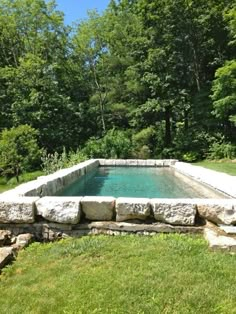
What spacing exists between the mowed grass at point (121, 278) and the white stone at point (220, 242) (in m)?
0.07

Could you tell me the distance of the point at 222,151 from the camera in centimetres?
1374

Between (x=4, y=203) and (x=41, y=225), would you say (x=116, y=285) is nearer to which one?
(x=41, y=225)

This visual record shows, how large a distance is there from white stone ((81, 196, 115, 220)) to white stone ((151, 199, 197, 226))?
45 centimetres

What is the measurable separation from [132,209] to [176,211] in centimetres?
45

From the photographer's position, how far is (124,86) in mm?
17547

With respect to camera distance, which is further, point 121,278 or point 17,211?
point 17,211

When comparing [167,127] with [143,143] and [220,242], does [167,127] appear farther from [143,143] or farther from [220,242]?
[220,242]

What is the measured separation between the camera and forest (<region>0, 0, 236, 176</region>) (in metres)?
14.6

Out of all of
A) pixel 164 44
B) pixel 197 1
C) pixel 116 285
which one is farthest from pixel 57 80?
pixel 116 285

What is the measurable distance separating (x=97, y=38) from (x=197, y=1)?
21.3 ft

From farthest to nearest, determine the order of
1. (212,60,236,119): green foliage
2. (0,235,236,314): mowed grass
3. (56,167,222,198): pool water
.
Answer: (212,60,236,119): green foliage → (56,167,222,198): pool water → (0,235,236,314): mowed grass

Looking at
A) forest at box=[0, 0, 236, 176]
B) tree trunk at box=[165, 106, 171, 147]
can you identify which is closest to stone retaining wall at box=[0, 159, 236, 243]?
forest at box=[0, 0, 236, 176]

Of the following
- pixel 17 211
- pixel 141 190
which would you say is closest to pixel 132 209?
pixel 17 211

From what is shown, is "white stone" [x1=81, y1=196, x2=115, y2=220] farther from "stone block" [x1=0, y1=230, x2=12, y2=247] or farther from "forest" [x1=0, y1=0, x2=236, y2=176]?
"forest" [x1=0, y1=0, x2=236, y2=176]
